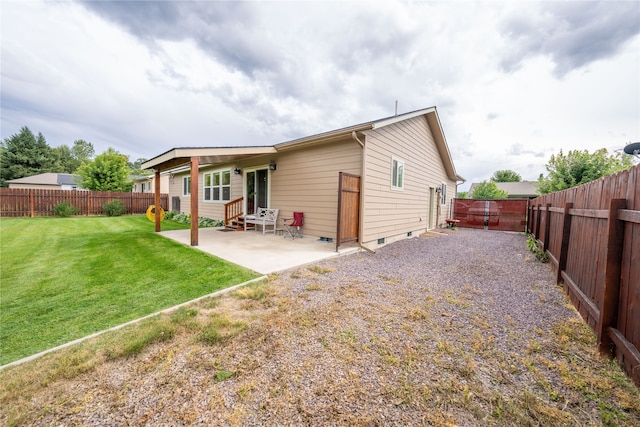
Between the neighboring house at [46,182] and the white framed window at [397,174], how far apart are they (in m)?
34.2

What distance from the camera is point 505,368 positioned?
206 cm

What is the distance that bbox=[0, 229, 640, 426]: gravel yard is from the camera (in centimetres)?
157

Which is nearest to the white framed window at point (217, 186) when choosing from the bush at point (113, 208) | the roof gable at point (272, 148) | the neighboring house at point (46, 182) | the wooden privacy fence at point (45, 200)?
the roof gable at point (272, 148)

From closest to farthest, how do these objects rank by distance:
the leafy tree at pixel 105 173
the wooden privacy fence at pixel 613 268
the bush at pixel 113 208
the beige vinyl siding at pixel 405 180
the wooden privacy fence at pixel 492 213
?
the wooden privacy fence at pixel 613 268 < the beige vinyl siding at pixel 405 180 < the wooden privacy fence at pixel 492 213 < the bush at pixel 113 208 < the leafy tree at pixel 105 173

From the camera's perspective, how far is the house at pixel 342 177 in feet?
21.0

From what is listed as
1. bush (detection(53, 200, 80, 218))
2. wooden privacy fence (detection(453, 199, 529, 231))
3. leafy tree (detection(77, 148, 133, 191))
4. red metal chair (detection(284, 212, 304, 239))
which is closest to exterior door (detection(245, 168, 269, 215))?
red metal chair (detection(284, 212, 304, 239))

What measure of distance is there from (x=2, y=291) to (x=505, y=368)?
6863 mm

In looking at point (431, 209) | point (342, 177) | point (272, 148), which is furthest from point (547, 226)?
point (272, 148)

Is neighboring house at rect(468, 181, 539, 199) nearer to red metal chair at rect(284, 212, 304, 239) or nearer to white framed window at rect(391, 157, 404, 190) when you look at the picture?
white framed window at rect(391, 157, 404, 190)

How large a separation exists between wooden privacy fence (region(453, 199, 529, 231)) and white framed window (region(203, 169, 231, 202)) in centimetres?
1351

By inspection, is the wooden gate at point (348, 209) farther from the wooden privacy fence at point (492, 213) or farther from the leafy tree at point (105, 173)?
the leafy tree at point (105, 173)

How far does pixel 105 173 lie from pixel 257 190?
1669 cm

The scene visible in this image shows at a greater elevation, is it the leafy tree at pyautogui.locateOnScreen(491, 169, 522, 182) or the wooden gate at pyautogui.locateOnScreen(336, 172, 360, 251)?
the leafy tree at pyautogui.locateOnScreen(491, 169, 522, 182)

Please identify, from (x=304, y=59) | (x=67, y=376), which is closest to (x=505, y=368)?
(x=67, y=376)
